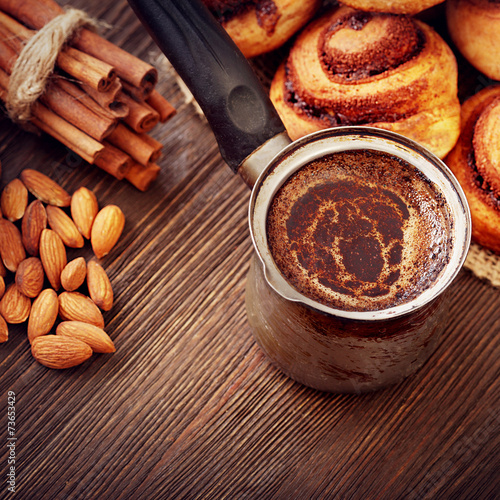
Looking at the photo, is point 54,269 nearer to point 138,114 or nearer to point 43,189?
point 43,189

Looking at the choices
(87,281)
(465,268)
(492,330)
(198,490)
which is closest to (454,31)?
(465,268)

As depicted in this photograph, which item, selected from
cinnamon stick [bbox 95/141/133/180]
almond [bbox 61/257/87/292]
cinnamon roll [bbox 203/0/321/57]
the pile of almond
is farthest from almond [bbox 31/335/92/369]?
cinnamon roll [bbox 203/0/321/57]

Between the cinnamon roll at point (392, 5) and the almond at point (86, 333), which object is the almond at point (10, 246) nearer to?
the almond at point (86, 333)

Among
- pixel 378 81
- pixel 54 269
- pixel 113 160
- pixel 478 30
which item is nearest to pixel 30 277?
pixel 54 269

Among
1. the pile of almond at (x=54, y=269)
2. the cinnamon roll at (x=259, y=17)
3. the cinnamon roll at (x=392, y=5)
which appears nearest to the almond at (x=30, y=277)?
the pile of almond at (x=54, y=269)

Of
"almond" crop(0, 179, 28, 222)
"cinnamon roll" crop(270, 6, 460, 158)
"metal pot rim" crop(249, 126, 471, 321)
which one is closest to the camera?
"metal pot rim" crop(249, 126, 471, 321)

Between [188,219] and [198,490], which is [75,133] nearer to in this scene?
[188,219]

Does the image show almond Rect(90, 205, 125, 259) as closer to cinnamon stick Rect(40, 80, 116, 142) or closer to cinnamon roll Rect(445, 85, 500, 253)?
cinnamon stick Rect(40, 80, 116, 142)
